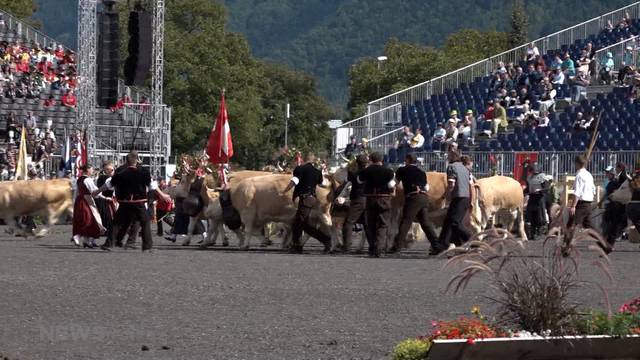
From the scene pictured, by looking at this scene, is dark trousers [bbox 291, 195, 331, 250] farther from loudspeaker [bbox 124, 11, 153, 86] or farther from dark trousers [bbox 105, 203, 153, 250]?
loudspeaker [bbox 124, 11, 153, 86]

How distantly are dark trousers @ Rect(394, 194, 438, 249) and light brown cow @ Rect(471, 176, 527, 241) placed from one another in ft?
5.43

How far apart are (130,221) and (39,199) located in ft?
18.7

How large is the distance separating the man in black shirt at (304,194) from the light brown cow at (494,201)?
302 centimetres

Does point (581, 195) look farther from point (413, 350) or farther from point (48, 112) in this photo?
point (48, 112)

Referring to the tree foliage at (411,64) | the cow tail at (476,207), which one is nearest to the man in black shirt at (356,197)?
the cow tail at (476,207)

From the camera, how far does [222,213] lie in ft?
97.2

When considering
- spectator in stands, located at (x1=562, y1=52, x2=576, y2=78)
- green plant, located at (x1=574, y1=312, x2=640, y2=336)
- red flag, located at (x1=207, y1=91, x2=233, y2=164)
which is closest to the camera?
green plant, located at (x1=574, y1=312, x2=640, y2=336)

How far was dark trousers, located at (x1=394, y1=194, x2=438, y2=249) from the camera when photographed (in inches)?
1038

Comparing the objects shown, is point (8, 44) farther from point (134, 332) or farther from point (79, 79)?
point (134, 332)

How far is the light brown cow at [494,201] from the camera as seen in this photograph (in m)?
28.8

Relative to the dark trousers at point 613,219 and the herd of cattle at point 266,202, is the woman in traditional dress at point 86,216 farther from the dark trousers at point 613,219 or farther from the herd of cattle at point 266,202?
the dark trousers at point 613,219

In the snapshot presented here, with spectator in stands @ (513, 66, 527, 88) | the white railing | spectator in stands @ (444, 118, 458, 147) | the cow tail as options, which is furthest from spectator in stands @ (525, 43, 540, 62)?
the cow tail

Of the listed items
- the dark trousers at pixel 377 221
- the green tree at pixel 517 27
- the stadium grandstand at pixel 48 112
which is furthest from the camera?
the green tree at pixel 517 27

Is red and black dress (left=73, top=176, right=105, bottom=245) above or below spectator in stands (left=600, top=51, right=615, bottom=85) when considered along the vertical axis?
below
